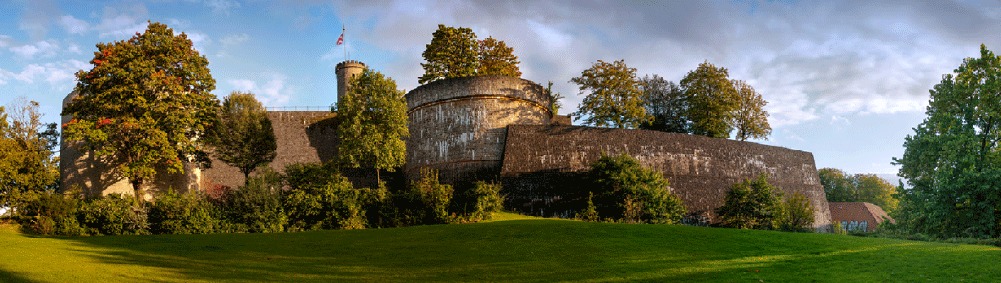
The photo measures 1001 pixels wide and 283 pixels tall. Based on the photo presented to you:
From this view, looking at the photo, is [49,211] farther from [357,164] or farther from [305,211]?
[357,164]

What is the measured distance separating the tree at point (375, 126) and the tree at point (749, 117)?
2942cm

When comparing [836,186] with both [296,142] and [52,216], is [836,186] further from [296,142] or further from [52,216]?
[52,216]

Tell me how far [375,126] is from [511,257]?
18598 mm

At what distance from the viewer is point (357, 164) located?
34875mm

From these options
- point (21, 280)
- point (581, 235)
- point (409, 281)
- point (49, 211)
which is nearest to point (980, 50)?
point (581, 235)

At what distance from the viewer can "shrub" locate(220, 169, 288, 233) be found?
29.6 meters

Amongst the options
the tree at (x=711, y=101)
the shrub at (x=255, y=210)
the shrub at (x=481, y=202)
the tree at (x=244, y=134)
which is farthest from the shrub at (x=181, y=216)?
the tree at (x=711, y=101)

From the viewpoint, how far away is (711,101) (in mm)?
50094

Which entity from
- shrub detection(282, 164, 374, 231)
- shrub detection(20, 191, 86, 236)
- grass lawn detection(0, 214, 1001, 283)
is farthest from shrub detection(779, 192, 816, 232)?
shrub detection(20, 191, 86, 236)

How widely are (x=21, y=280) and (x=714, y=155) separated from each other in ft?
117

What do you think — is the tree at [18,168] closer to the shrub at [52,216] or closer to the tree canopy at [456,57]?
the shrub at [52,216]

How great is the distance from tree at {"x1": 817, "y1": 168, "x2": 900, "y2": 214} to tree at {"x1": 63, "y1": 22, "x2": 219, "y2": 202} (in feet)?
244

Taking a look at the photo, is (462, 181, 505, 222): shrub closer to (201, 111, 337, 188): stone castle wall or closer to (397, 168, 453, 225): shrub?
(397, 168, 453, 225): shrub

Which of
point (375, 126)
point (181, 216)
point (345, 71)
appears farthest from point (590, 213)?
point (345, 71)
